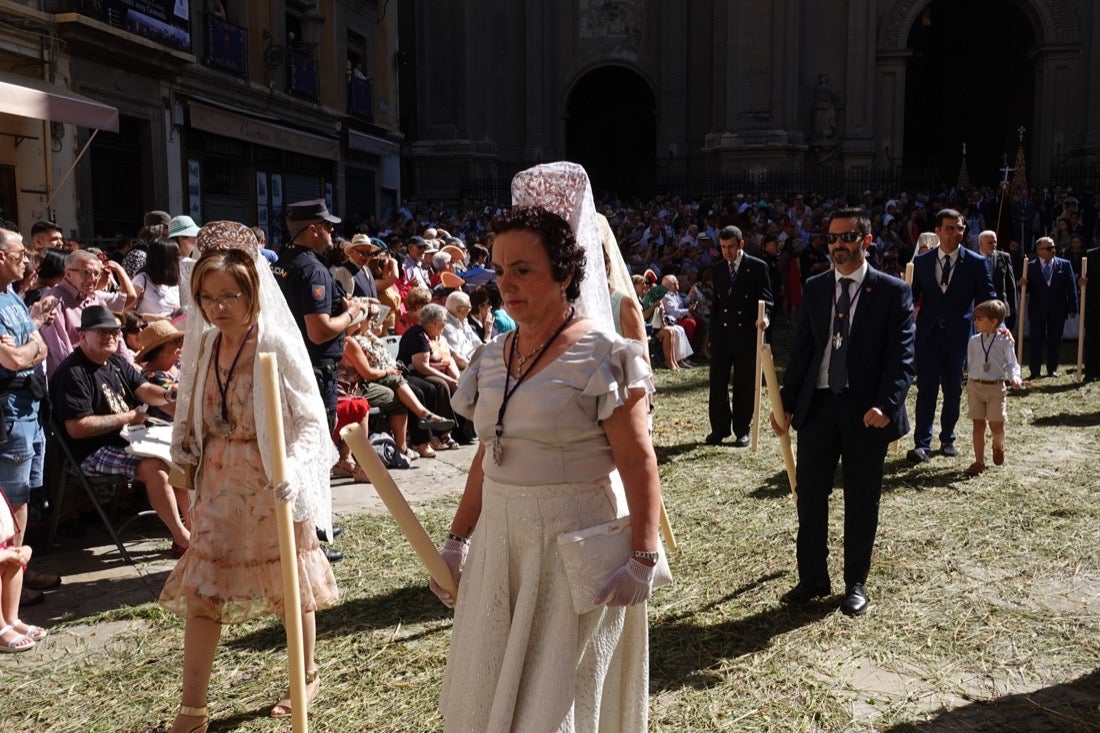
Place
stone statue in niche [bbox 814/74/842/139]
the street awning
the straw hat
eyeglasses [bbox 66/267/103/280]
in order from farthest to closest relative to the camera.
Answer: stone statue in niche [bbox 814/74/842/139] → the street awning → eyeglasses [bbox 66/267/103/280] → the straw hat

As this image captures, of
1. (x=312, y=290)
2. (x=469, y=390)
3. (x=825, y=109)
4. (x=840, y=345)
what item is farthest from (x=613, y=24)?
(x=469, y=390)

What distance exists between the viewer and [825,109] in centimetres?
2927

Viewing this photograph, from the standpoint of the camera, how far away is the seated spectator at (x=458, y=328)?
10367mm

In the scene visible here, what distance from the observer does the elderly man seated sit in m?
5.86

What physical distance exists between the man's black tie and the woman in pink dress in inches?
105

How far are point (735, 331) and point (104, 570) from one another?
5.78 meters

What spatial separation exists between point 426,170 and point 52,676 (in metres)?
27.8

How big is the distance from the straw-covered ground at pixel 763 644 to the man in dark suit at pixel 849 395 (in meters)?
0.31

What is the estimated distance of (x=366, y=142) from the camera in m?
26.2

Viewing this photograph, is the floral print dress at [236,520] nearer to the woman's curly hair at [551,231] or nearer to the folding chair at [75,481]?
the woman's curly hair at [551,231]

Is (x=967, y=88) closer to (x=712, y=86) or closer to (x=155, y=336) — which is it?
(x=712, y=86)

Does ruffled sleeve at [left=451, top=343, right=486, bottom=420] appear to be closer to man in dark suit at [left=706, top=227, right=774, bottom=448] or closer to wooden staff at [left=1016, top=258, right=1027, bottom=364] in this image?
man in dark suit at [left=706, top=227, right=774, bottom=448]

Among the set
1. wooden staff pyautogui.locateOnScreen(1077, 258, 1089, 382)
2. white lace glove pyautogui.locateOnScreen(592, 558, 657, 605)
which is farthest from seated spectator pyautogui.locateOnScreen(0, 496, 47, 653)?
wooden staff pyautogui.locateOnScreen(1077, 258, 1089, 382)

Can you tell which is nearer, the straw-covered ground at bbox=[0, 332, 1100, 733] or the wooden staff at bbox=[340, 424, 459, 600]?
the wooden staff at bbox=[340, 424, 459, 600]
